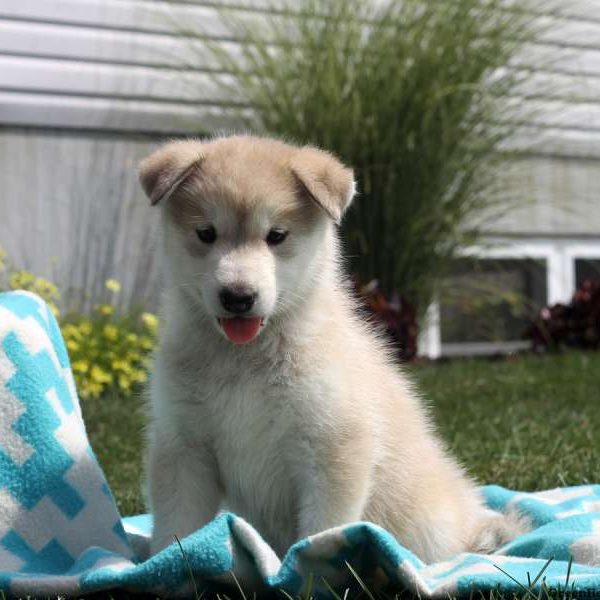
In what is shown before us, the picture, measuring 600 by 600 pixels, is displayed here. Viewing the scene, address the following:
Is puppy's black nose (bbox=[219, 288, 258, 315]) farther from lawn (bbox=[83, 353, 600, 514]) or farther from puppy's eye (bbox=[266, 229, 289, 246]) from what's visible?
lawn (bbox=[83, 353, 600, 514])

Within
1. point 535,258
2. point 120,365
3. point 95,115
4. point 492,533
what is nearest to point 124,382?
point 120,365

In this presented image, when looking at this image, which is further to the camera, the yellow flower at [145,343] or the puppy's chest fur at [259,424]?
the yellow flower at [145,343]

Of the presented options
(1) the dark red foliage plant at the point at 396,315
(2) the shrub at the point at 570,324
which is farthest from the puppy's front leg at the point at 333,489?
(2) the shrub at the point at 570,324

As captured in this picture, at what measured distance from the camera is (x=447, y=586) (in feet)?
7.22

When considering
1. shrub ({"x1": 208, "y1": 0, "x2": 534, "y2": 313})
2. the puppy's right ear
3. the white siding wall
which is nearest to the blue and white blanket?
the puppy's right ear

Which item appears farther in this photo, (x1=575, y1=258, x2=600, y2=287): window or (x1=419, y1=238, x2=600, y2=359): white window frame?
(x1=575, y1=258, x2=600, y2=287): window

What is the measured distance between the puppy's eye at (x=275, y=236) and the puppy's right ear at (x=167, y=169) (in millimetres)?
250

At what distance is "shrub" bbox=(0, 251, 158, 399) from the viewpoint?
6.06m

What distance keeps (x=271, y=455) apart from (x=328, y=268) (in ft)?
1.69

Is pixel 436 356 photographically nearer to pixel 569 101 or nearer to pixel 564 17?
pixel 569 101

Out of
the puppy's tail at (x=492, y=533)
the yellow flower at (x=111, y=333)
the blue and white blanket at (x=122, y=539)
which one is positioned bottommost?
the puppy's tail at (x=492, y=533)

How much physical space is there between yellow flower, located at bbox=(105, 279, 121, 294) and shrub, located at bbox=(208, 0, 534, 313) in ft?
4.61

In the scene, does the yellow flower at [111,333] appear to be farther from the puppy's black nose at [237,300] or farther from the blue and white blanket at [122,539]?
the puppy's black nose at [237,300]

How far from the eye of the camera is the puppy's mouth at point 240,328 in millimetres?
2459
